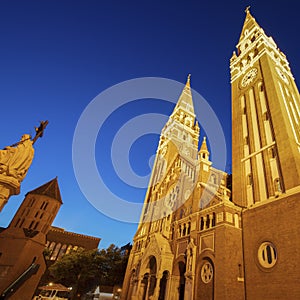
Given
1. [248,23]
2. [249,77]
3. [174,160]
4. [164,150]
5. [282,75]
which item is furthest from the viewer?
[164,150]

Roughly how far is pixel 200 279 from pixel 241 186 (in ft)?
29.3

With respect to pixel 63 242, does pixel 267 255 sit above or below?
below

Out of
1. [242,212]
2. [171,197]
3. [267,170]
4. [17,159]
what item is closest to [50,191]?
[171,197]

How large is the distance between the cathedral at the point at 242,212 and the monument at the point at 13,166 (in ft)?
47.9

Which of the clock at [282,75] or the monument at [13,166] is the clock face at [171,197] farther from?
the monument at [13,166]

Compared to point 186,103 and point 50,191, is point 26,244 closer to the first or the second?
point 50,191


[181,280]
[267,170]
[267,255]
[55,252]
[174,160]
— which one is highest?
[174,160]

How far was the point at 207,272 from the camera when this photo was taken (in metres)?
17.2

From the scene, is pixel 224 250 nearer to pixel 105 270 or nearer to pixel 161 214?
pixel 161 214

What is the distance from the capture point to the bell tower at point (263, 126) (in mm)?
17234

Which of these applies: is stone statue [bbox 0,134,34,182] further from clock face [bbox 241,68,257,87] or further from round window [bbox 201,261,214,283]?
clock face [bbox 241,68,257,87]

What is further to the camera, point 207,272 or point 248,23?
point 248,23

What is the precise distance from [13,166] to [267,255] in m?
16.7

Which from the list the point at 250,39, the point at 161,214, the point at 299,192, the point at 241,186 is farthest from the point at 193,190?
the point at 250,39
